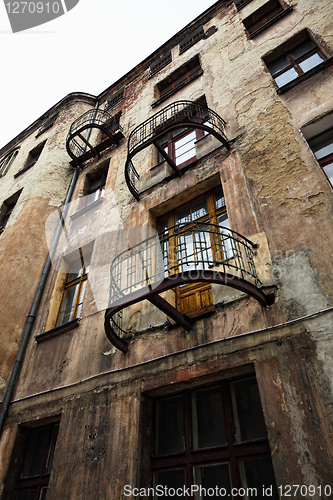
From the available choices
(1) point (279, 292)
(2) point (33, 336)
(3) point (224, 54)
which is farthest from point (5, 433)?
(3) point (224, 54)

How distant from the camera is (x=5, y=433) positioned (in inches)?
236

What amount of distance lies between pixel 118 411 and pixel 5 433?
2.74 m

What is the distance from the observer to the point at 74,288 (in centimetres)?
772

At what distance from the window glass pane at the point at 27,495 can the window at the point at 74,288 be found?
3024 millimetres

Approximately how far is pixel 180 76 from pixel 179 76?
0.04m

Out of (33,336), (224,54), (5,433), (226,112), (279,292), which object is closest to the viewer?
(279,292)

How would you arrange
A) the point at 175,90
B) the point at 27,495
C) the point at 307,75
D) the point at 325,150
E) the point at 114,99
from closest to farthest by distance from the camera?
1. the point at 27,495
2. the point at 325,150
3. the point at 307,75
4. the point at 175,90
5. the point at 114,99

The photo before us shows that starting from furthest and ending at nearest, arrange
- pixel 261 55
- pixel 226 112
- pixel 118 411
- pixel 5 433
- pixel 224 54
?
pixel 224 54, pixel 261 55, pixel 226 112, pixel 5 433, pixel 118 411

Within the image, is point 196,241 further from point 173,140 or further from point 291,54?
point 291,54

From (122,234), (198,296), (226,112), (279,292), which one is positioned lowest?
(279,292)

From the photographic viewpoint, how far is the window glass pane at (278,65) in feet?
26.2

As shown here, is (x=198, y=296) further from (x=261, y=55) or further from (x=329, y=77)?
(x=261, y=55)

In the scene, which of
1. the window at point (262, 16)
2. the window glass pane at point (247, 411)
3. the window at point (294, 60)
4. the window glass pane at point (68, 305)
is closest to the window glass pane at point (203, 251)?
the window glass pane at point (247, 411)

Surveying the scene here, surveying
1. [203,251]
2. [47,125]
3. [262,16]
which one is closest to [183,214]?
[203,251]
